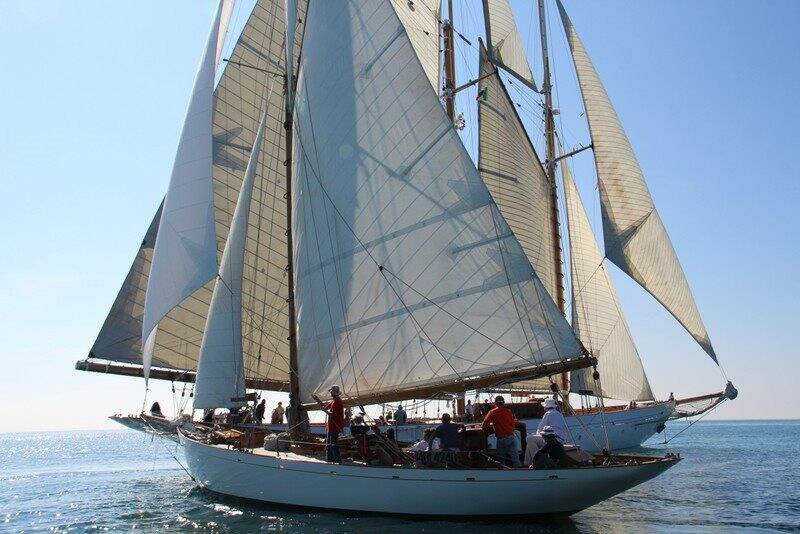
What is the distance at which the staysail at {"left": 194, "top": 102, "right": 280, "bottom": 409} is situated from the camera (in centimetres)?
2016

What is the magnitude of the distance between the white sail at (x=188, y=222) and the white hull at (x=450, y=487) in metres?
A: 5.07

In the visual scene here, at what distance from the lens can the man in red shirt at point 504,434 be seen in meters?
15.6

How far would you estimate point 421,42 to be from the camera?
1134 inches

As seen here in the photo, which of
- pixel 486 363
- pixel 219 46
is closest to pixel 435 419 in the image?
pixel 486 363

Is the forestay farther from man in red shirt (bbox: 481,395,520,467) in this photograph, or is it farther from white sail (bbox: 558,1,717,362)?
white sail (bbox: 558,1,717,362)

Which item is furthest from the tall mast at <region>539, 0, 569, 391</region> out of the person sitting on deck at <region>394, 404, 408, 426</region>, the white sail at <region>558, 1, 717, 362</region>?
the person sitting on deck at <region>394, 404, 408, 426</region>

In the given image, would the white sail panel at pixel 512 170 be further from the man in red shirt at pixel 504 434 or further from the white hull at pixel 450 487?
the white hull at pixel 450 487

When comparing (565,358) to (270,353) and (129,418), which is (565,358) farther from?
(129,418)

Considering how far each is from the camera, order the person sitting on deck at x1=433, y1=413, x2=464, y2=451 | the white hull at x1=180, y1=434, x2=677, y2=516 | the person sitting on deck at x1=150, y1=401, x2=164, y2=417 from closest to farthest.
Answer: the white hull at x1=180, y1=434, x2=677, y2=516, the person sitting on deck at x1=433, y1=413, x2=464, y2=451, the person sitting on deck at x1=150, y1=401, x2=164, y2=417

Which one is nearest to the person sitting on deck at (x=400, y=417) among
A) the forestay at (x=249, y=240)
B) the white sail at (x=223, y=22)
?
the forestay at (x=249, y=240)

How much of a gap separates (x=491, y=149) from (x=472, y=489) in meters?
23.8

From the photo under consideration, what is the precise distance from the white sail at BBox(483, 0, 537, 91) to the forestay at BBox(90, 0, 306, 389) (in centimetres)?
1288

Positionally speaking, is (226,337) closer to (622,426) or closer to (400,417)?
(400,417)

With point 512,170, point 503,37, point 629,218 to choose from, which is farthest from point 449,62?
point 629,218
